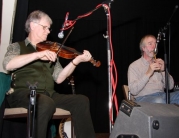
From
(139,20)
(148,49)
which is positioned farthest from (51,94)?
(139,20)

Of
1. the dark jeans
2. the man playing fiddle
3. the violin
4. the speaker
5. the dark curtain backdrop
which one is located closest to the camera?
the speaker

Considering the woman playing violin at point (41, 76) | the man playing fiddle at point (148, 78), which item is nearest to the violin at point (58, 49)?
the woman playing violin at point (41, 76)

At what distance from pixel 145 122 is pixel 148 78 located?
1.18 metres

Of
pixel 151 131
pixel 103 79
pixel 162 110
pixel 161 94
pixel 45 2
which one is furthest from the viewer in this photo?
pixel 103 79

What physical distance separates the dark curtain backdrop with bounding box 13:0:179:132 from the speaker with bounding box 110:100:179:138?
2382mm


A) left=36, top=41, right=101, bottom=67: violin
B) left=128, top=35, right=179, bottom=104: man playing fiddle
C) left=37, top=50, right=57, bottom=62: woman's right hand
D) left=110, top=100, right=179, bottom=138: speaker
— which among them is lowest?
left=110, top=100, right=179, bottom=138: speaker

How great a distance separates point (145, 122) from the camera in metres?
1.57

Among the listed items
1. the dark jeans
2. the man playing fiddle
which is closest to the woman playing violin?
the dark jeans

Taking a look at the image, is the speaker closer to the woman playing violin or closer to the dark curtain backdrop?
the woman playing violin

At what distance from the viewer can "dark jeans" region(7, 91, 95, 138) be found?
200 centimetres

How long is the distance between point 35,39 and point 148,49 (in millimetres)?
1227

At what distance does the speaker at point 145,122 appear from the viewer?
5.09ft

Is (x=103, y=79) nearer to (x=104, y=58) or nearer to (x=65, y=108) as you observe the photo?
(x=104, y=58)

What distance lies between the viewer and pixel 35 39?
93.7 inches
